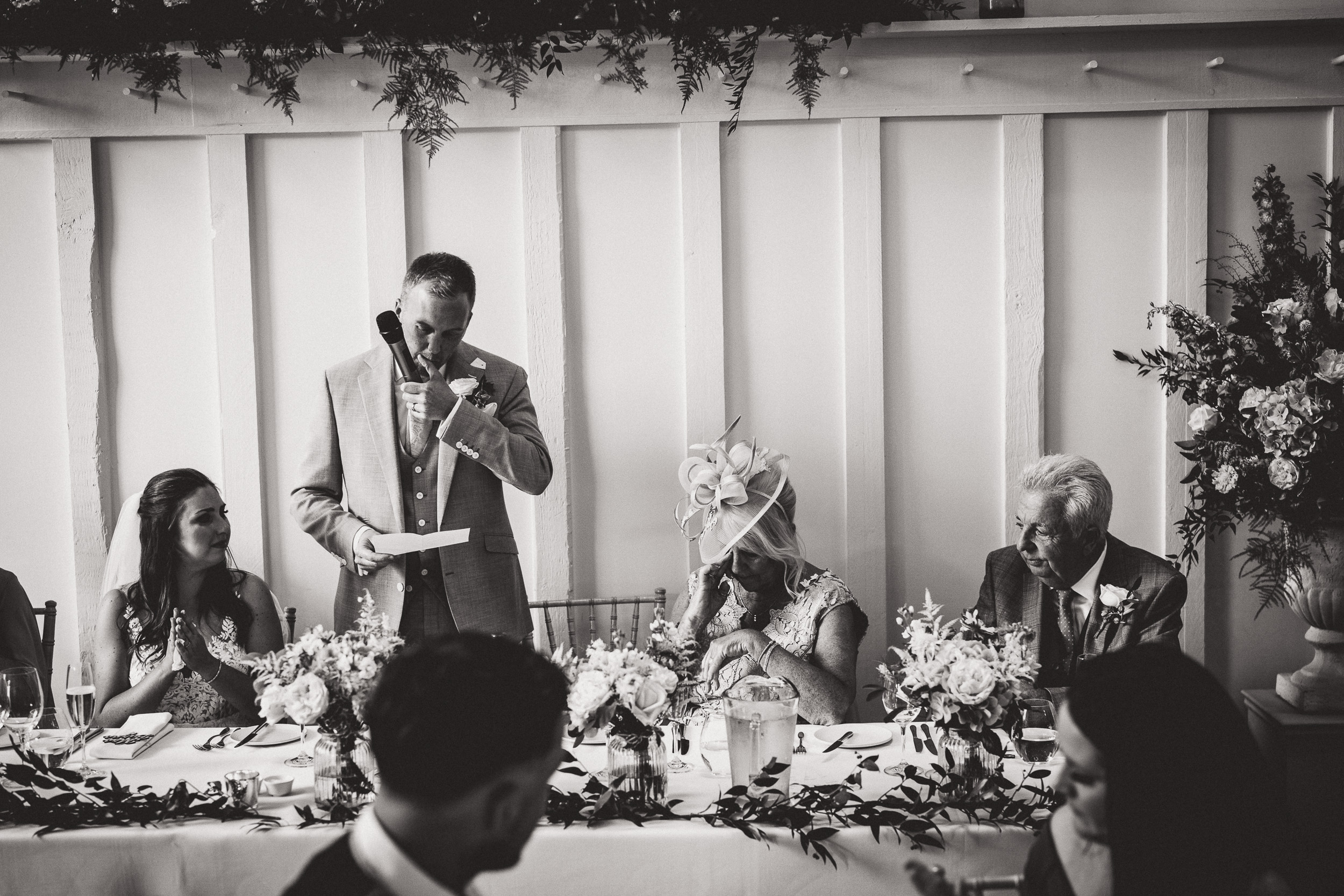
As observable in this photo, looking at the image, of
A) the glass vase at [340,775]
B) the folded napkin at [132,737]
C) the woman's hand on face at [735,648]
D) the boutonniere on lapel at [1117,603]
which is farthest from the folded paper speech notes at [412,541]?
the boutonniere on lapel at [1117,603]

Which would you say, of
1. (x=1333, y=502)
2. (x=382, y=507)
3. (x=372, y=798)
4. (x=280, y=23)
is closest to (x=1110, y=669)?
(x=372, y=798)

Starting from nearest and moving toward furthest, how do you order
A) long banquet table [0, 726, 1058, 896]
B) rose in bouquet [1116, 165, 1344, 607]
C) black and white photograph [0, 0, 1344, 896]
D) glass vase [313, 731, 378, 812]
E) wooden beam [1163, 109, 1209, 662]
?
long banquet table [0, 726, 1058, 896]
glass vase [313, 731, 378, 812]
rose in bouquet [1116, 165, 1344, 607]
black and white photograph [0, 0, 1344, 896]
wooden beam [1163, 109, 1209, 662]

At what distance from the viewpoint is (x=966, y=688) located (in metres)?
1.89

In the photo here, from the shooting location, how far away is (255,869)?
1.85 metres

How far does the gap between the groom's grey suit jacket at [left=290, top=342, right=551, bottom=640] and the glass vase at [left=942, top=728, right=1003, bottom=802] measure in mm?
1385

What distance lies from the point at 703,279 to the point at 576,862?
2.04 meters

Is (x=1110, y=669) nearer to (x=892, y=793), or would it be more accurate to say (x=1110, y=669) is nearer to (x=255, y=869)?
(x=892, y=793)

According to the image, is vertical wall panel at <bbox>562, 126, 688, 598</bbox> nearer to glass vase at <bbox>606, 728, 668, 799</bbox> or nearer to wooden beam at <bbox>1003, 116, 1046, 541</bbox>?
wooden beam at <bbox>1003, 116, 1046, 541</bbox>

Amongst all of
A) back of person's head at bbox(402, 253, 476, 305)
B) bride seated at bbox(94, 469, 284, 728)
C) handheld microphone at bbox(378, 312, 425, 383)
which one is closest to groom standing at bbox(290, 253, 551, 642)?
back of person's head at bbox(402, 253, 476, 305)

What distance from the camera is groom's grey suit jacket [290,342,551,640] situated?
9.66ft

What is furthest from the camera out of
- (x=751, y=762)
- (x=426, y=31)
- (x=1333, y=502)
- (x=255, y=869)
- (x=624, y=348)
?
(x=624, y=348)

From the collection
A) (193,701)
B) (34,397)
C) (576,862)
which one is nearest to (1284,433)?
(576,862)

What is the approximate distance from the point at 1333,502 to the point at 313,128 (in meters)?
3.11

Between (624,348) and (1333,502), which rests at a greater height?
Result: (624,348)
